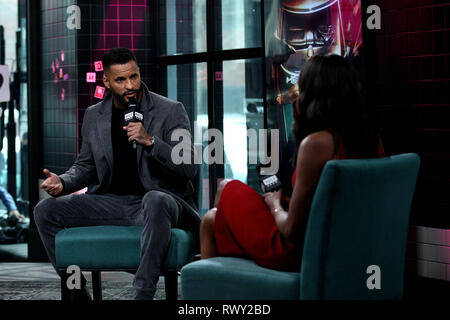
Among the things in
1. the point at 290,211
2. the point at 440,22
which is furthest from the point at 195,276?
the point at 440,22

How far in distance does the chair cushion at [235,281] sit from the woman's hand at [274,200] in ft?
0.68

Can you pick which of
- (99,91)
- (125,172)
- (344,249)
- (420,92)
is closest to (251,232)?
(344,249)

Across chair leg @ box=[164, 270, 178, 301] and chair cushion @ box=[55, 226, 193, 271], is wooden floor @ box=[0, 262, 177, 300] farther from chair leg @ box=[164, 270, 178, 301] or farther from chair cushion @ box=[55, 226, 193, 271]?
chair cushion @ box=[55, 226, 193, 271]

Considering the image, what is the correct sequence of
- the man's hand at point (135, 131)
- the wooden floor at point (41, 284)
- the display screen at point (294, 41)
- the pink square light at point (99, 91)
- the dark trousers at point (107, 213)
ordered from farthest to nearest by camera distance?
the pink square light at point (99, 91) < the display screen at point (294, 41) < the wooden floor at point (41, 284) < the man's hand at point (135, 131) < the dark trousers at point (107, 213)

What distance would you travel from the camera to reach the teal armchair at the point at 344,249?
84.4 inches

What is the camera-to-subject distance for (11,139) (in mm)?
7547

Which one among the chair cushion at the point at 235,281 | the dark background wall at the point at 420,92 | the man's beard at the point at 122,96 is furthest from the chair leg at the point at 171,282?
the dark background wall at the point at 420,92

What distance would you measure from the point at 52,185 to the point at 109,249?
0.45 meters

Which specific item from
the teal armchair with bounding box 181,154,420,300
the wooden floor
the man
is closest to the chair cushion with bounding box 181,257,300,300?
the teal armchair with bounding box 181,154,420,300

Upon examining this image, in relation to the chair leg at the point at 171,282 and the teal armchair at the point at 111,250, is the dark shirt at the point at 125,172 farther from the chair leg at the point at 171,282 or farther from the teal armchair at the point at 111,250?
the chair leg at the point at 171,282

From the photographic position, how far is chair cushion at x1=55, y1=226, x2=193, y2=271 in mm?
3045

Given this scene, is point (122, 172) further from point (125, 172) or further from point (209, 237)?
point (209, 237)

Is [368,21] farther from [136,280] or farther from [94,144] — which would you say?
[136,280]

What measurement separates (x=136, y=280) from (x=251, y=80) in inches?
111
